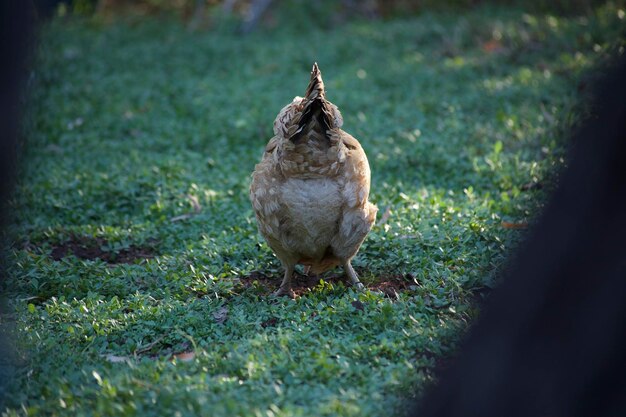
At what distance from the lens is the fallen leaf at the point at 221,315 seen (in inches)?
183

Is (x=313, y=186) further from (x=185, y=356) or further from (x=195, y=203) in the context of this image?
(x=195, y=203)

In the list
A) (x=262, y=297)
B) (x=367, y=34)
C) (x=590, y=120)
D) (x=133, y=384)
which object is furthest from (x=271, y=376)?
(x=367, y=34)

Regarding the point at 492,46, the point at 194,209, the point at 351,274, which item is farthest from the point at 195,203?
the point at 492,46

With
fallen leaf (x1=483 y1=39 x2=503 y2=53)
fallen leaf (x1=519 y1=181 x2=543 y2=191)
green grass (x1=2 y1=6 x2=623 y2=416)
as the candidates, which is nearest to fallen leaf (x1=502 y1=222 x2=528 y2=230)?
green grass (x1=2 y1=6 x2=623 y2=416)

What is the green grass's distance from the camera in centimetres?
386

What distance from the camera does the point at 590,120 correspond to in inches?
114

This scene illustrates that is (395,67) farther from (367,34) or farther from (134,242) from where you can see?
(134,242)

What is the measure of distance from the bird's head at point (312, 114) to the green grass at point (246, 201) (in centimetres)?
106

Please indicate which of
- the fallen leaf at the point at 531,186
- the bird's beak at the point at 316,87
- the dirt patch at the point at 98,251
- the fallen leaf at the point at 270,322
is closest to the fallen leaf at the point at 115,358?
the fallen leaf at the point at 270,322

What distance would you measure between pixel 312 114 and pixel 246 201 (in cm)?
212

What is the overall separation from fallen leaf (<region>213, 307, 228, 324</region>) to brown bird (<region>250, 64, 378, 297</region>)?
20.8 inches

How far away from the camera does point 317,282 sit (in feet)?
17.6

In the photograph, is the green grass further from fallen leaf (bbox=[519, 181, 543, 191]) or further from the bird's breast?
the bird's breast

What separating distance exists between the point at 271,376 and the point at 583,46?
23.4 feet
